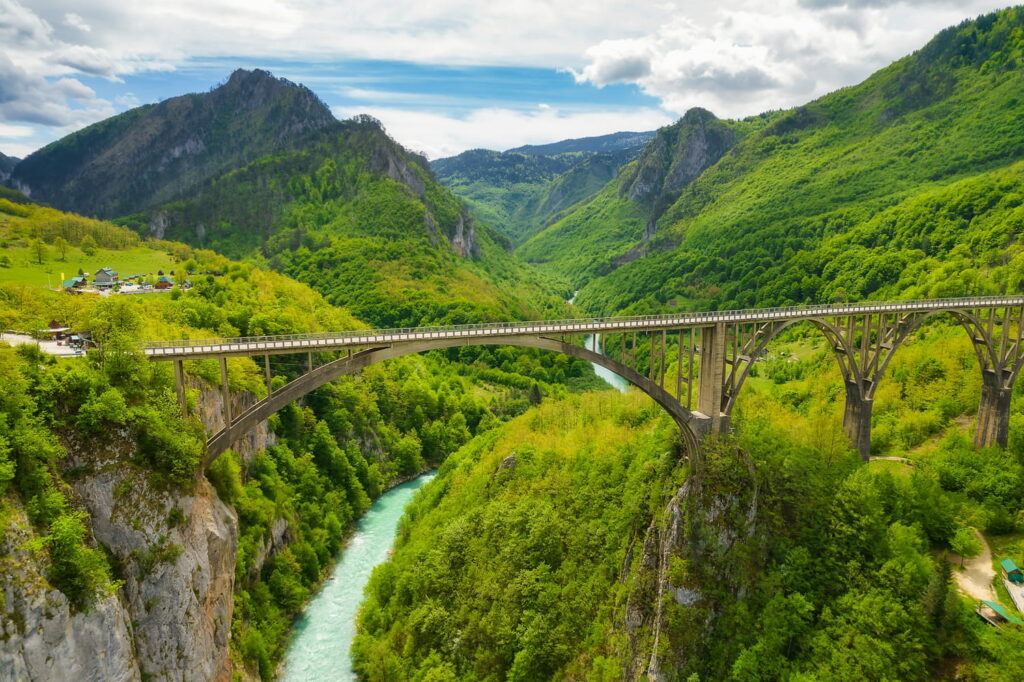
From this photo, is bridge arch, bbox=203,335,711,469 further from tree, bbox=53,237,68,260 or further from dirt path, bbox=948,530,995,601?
tree, bbox=53,237,68,260

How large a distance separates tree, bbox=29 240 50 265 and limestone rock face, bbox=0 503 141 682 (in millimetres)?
60910

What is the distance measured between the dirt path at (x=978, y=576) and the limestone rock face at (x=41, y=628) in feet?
127

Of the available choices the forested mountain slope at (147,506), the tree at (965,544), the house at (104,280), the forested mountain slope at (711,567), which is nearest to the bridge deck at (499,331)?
the forested mountain slope at (147,506)

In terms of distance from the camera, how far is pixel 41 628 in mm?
20156

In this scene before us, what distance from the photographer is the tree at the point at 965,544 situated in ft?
99.7

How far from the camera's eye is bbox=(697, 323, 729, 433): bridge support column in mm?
33906

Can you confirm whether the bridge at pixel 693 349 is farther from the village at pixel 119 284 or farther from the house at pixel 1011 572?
the village at pixel 119 284

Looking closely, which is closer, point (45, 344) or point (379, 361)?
point (45, 344)

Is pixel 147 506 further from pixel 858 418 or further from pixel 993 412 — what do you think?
pixel 993 412

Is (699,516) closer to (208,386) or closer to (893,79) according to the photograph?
(208,386)

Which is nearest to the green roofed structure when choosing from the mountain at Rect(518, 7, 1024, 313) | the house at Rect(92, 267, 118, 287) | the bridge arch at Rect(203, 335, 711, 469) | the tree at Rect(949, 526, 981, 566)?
the tree at Rect(949, 526, 981, 566)

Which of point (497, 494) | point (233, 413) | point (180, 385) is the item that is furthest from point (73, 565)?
point (497, 494)

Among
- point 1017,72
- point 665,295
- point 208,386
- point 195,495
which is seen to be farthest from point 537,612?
point 1017,72

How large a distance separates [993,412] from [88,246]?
98.7 meters
